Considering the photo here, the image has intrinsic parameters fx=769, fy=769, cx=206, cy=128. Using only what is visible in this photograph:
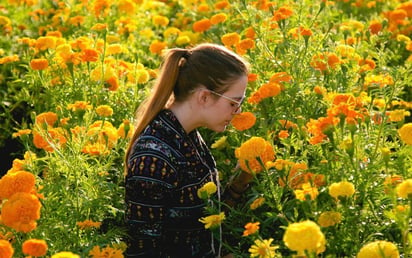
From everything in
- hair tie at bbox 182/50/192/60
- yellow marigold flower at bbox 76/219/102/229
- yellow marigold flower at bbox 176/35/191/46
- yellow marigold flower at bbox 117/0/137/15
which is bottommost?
yellow marigold flower at bbox 176/35/191/46

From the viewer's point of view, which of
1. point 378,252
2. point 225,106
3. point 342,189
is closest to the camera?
point 378,252

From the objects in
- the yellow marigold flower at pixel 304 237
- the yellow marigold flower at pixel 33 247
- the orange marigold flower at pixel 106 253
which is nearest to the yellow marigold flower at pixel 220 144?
the orange marigold flower at pixel 106 253

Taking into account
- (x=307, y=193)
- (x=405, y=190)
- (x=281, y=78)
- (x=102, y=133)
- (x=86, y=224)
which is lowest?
(x=86, y=224)

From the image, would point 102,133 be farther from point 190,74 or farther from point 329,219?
point 329,219

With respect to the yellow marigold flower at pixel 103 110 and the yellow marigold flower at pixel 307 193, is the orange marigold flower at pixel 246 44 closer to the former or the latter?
the yellow marigold flower at pixel 103 110

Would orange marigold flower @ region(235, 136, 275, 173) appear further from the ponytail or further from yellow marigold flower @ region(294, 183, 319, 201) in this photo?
the ponytail

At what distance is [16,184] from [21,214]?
0.16m

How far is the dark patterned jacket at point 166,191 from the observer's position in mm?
2783

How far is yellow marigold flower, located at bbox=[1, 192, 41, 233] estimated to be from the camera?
7.75ft

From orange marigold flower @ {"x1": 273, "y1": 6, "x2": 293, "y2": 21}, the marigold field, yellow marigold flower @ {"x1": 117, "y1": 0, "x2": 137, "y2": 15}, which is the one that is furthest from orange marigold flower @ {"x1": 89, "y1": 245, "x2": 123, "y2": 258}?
yellow marigold flower @ {"x1": 117, "y1": 0, "x2": 137, "y2": 15}

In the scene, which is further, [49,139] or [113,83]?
[113,83]

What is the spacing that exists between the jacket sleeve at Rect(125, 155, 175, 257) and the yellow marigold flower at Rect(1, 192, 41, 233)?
1.57 feet

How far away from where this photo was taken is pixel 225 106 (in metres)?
2.91

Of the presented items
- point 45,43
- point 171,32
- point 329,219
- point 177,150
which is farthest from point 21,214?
point 171,32
